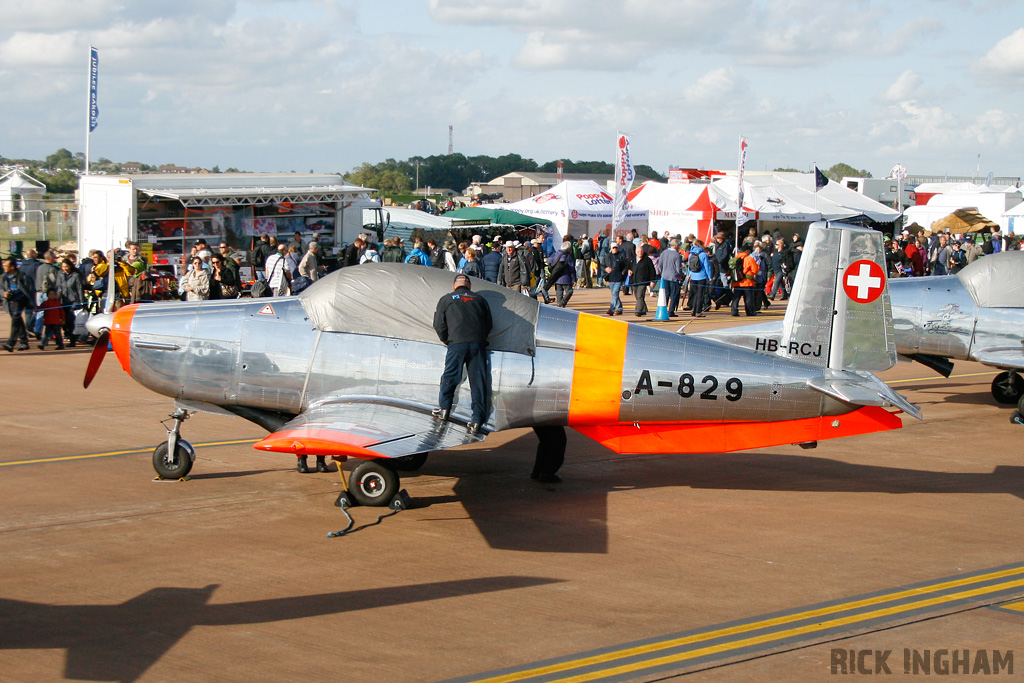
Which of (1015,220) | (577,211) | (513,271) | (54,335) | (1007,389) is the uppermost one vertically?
→ (1015,220)

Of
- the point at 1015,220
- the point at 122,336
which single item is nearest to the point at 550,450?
the point at 122,336

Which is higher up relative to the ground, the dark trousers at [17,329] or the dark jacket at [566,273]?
the dark jacket at [566,273]

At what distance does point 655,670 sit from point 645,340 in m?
4.21

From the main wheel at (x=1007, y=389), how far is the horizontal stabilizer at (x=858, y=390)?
674cm

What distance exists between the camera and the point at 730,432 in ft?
30.5

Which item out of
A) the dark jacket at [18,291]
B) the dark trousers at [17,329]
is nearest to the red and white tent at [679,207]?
the dark jacket at [18,291]

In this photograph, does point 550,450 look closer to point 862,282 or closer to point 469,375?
point 469,375

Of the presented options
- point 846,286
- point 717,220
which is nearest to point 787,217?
point 717,220

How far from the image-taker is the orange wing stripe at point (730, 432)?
30.3 ft

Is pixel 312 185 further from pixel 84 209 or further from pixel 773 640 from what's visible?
pixel 773 640

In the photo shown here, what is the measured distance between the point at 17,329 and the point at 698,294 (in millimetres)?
16511

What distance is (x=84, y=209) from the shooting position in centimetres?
2656

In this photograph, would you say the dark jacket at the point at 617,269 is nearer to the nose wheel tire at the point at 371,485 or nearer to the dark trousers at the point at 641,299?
the dark trousers at the point at 641,299

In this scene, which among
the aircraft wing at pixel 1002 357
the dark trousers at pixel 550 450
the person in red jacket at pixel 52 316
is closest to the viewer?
the dark trousers at pixel 550 450
